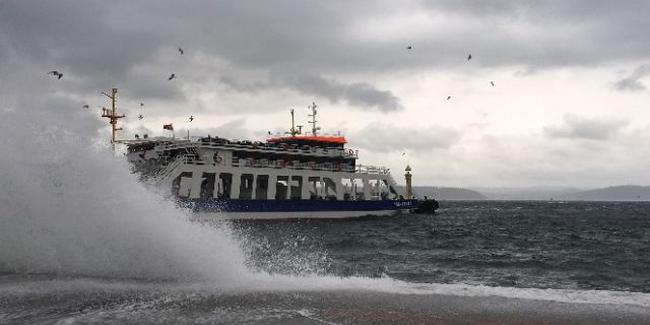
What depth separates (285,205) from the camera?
43750 mm

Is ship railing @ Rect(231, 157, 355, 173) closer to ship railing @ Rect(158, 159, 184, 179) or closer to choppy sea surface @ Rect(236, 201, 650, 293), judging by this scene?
ship railing @ Rect(158, 159, 184, 179)

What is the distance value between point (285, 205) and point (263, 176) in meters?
5.99

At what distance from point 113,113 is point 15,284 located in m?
40.6

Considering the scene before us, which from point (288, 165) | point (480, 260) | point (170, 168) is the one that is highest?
point (288, 165)

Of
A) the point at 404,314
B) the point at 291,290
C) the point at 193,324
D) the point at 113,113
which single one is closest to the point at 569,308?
the point at 404,314

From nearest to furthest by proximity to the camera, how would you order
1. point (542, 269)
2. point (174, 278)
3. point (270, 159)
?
point (174, 278) → point (542, 269) → point (270, 159)

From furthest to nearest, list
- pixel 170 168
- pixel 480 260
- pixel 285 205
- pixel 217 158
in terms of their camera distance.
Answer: pixel 285 205, pixel 217 158, pixel 170 168, pixel 480 260

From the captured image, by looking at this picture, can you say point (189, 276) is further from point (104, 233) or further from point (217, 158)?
point (217, 158)

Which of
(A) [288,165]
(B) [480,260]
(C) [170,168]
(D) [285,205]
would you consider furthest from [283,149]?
(B) [480,260]

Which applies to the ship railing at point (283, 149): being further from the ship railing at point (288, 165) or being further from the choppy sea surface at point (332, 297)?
the choppy sea surface at point (332, 297)

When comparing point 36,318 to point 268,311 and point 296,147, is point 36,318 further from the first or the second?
point 296,147

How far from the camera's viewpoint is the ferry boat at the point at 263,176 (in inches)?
1602

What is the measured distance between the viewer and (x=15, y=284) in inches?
428

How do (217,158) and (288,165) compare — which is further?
(288,165)
